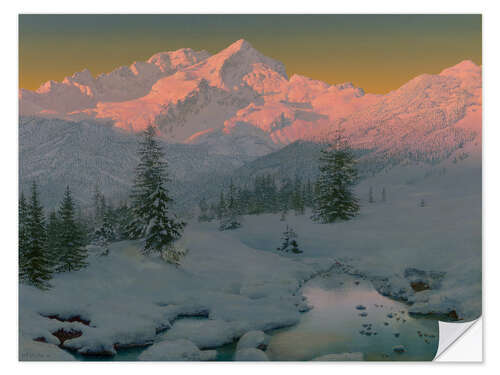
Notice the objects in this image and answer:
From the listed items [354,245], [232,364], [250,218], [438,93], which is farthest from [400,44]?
[232,364]

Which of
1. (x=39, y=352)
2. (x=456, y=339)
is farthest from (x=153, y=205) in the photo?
(x=456, y=339)

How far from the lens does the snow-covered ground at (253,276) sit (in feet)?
32.2

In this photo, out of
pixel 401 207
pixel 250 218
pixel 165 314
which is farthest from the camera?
pixel 250 218

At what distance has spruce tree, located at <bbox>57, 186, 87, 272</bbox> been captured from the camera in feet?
35.6

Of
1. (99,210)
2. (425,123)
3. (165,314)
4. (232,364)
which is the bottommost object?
(232,364)

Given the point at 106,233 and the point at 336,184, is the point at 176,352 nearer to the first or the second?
the point at 106,233

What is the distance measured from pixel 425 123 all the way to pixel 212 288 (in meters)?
15.7

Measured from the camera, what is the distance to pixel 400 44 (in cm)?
1200

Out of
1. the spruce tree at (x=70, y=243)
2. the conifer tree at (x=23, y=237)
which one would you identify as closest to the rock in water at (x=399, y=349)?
the spruce tree at (x=70, y=243)

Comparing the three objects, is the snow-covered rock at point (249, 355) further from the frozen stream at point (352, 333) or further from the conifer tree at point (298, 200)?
the conifer tree at point (298, 200)

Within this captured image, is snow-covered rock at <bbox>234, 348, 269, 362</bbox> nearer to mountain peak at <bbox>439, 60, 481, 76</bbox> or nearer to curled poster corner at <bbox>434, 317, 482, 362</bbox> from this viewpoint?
curled poster corner at <bbox>434, 317, 482, 362</bbox>

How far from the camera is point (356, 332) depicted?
10.1 meters

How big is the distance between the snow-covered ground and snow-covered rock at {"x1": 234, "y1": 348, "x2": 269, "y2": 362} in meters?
0.45

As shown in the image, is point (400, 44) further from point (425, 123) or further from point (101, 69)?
point (425, 123)
